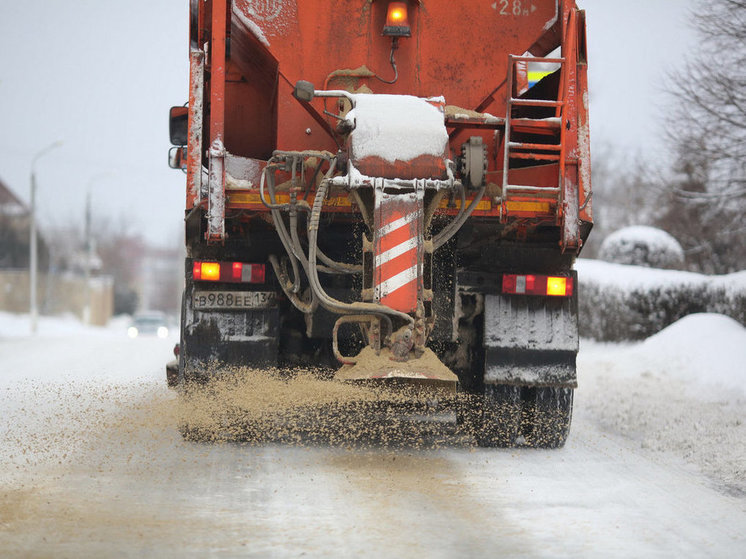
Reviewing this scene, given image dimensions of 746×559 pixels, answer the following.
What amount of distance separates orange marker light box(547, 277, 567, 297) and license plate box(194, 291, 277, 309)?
6.08 feet

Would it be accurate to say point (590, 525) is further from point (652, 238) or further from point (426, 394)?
point (652, 238)

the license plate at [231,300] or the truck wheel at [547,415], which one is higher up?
the license plate at [231,300]

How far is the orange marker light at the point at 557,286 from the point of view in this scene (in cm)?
646

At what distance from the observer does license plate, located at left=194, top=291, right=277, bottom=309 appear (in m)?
6.39

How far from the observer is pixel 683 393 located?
36.5ft

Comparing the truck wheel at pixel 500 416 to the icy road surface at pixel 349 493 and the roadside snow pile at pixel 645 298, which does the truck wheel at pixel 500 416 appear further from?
the roadside snow pile at pixel 645 298

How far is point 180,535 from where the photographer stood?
4.06 metres

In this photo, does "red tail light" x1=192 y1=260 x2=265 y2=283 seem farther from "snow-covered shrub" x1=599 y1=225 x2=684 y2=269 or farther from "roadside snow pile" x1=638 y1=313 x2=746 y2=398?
"snow-covered shrub" x1=599 y1=225 x2=684 y2=269

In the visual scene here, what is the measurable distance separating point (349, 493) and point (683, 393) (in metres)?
7.12

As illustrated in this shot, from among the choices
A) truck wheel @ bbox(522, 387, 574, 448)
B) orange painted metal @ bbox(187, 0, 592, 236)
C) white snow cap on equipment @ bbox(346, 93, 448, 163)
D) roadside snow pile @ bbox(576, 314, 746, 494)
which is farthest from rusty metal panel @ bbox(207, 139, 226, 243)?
roadside snow pile @ bbox(576, 314, 746, 494)

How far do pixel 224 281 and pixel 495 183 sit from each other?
6.17 ft

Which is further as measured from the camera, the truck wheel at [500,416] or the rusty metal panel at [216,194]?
the truck wheel at [500,416]

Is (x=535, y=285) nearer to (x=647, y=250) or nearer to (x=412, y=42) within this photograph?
(x=412, y=42)

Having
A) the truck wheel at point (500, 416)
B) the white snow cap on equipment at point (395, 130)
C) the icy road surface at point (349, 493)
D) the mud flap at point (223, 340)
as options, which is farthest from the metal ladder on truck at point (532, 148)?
the mud flap at point (223, 340)
